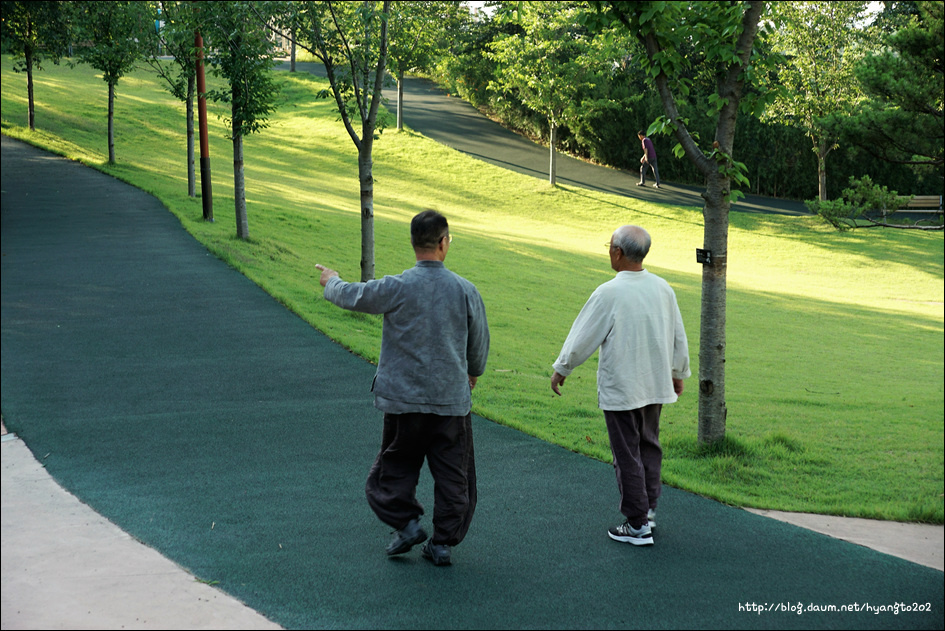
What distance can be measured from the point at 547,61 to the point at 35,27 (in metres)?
19.3

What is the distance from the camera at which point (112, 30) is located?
25203mm

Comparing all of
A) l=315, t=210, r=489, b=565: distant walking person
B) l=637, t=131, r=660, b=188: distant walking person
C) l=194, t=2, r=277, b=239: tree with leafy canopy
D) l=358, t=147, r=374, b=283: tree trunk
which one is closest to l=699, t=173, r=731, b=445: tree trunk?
l=315, t=210, r=489, b=565: distant walking person

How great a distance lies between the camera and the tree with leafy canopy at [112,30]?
2383 centimetres

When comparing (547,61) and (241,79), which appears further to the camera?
(547,61)

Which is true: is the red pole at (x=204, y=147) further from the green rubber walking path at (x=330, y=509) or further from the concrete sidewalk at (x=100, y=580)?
the concrete sidewalk at (x=100, y=580)

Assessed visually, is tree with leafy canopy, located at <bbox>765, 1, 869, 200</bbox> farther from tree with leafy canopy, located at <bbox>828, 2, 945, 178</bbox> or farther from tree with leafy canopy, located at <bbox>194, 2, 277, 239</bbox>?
tree with leafy canopy, located at <bbox>828, 2, 945, 178</bbox>

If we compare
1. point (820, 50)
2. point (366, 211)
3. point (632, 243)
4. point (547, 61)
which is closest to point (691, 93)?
point (820, 50)

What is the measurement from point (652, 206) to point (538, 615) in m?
30.5

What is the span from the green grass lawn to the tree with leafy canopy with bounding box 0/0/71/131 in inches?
164

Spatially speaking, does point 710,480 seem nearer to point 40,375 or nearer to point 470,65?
point 40,375

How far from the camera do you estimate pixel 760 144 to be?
114 ft

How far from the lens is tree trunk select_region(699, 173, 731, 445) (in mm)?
7184

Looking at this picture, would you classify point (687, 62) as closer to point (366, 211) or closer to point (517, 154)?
point (366, 211)

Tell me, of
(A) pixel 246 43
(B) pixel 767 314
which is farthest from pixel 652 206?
(A) pixel 246 43
